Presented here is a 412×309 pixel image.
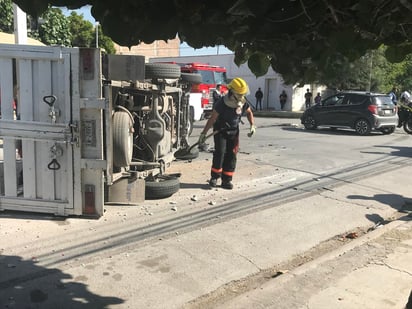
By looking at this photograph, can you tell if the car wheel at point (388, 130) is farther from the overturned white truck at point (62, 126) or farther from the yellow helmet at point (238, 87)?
the overturned white truck at point (62, 126)

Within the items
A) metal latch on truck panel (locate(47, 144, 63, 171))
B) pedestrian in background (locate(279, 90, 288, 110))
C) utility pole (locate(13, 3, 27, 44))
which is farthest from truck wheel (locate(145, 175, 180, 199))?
pedestrian in background (locate(279, 90, 288, 110))

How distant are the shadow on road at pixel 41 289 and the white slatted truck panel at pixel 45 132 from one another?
1291 millimetres

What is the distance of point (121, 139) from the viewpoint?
580 centimetres

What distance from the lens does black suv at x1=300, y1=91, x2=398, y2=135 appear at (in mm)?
16719

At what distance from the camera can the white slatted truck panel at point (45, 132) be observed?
17.6 feet

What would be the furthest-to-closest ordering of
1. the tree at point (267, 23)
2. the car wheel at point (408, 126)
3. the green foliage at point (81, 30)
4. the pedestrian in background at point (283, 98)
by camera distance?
the green foliage at point (81, 30), the pedestrian in background at point (283, 98), the car wheel at point (408, 126), the tree at point (267, 23)

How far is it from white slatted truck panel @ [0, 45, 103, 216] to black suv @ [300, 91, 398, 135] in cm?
1315

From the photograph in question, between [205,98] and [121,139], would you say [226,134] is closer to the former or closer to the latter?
[121,139]

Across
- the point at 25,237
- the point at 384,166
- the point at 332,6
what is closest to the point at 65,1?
the point at 332,6

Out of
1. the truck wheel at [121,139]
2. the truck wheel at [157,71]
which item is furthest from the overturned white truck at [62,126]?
the truck wheel at [157,71]

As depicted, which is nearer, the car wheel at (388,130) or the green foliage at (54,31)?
the car wheel at (388,130)

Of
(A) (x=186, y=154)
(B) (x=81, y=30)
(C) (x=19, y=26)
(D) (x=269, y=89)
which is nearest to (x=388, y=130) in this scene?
(A) (x=186, y=154)

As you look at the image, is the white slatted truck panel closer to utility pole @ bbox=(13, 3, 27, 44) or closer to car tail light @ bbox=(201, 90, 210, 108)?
utility pole @ bbox=(13, 3, 27, 44)

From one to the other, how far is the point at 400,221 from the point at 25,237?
4660 millimetres
